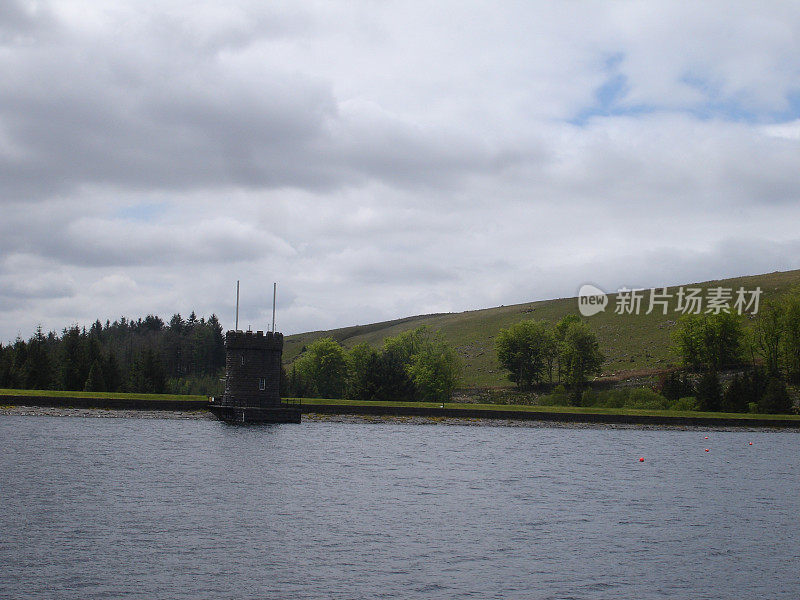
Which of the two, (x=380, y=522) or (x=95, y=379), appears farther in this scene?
(x=95, y=379)

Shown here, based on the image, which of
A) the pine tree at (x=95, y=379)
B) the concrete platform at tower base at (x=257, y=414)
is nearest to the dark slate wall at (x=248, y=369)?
the concrete platform at tower base at (x=257, y=414)

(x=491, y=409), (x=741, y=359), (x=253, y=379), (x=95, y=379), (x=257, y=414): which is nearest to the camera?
(x=257, y=414)

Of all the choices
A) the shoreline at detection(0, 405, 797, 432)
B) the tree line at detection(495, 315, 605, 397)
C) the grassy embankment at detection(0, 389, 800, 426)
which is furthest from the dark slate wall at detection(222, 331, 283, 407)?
the tree line at detection(495, 315, 605, 397)

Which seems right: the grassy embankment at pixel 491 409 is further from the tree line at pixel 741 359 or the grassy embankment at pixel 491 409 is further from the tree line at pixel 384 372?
the tree line at pixel 384 372

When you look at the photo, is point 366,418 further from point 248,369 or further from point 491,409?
point 491,409

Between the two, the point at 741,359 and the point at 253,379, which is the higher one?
the point at 741,359

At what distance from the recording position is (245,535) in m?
28.3

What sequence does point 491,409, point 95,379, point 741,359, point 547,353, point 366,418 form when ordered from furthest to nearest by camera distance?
1. point 547,353
2. point 741,359
3. point 95,379
4. point 491,409
5. point 366,418

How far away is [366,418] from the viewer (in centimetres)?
8856

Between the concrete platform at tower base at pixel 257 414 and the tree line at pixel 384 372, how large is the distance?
83.7ft

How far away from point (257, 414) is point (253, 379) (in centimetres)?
395

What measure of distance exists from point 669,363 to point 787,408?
49871mm

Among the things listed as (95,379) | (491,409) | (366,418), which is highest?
(95,379)

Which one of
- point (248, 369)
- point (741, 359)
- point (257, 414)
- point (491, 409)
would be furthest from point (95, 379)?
point (741, 359)
